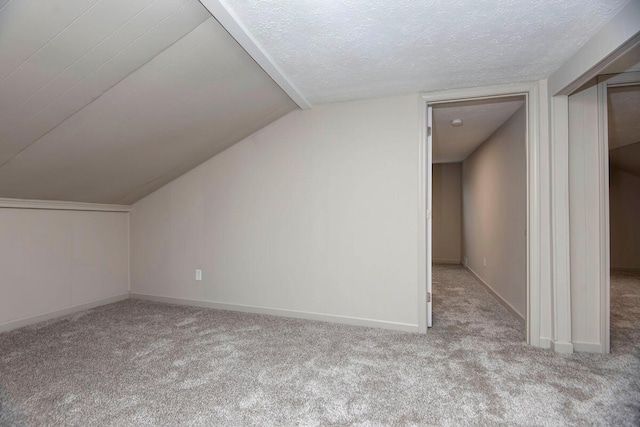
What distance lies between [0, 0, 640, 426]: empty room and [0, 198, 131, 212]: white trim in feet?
0.06

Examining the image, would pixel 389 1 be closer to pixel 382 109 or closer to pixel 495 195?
pixel 382 109

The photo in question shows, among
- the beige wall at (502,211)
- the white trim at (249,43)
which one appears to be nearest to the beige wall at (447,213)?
the beige wall at (502,211)

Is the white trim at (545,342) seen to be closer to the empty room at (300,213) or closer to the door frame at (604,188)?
the empty room at (300,213)

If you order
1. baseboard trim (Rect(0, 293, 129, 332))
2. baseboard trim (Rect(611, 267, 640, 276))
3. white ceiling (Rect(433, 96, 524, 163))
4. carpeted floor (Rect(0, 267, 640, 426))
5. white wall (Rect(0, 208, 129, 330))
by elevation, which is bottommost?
baseboard trim (Rect(611, 267, 640, 276))

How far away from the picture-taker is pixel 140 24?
60.5 inches

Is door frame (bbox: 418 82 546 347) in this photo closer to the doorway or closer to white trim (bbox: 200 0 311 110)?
the doorway

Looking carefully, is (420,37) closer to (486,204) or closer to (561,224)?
(561,224)

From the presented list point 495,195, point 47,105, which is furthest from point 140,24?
point 495,195

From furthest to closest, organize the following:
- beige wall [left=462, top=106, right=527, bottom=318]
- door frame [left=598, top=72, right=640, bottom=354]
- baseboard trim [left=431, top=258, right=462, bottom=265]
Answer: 1. baseboard trim [left=431, top=258, right=462, bottom=265]
2. beige wall [left=462, top=106, right=527, bottom=318]
3. door frame [left=598, top=72, right=640, bottom=354]

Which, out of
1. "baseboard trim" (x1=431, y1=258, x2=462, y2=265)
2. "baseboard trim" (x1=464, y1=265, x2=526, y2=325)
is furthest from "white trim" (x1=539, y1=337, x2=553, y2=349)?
"baseboard trim" (x1=431, y1=258, x2=462, y2=265)

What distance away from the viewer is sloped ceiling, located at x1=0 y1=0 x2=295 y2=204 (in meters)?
1.45

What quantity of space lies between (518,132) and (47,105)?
146 inches

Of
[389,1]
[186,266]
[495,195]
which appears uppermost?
[389,1]

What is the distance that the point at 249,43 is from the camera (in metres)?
1.86
